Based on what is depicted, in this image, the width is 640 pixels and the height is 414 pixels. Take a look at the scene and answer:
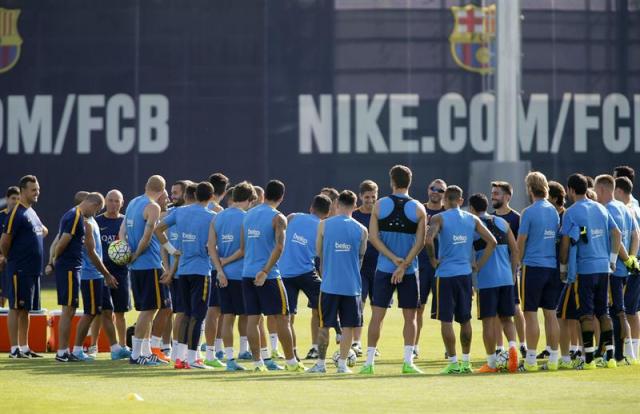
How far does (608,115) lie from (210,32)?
30.7ft

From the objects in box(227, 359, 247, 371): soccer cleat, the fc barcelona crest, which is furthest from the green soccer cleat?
the fc barcelona crest

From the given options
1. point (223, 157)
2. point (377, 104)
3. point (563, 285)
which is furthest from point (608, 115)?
point (563, 285)

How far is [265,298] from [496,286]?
94.0 inches

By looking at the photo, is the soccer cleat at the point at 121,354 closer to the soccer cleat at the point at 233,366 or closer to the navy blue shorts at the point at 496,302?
the soccer cleat at the point at 233,366

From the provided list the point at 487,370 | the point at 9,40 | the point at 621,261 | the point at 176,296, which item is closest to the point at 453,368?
the point at 487,370

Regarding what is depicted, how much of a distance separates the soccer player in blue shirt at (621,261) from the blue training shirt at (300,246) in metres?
3.29

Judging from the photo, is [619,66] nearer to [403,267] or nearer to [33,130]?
[33,130]

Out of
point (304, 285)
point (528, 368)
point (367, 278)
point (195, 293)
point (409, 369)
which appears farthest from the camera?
point (367, 278)

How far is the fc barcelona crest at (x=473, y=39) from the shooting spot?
105 feet

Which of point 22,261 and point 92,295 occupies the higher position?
point 22,261

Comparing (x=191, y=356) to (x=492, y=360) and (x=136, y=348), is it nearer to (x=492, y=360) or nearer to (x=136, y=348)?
(x=136, y=348)

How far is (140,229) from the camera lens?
51.4 ft

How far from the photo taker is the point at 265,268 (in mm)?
14359

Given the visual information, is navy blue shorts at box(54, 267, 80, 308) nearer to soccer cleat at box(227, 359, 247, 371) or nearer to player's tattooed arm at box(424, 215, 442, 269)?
soccer cleat at box(227, 359, 247, 371)
